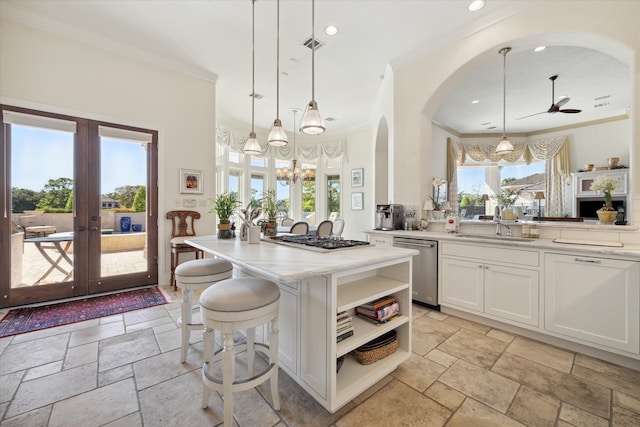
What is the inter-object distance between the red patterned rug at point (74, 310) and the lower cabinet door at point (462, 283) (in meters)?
3.37

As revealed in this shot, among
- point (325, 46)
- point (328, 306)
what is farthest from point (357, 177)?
point (328, 306)

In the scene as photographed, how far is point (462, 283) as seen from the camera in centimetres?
269

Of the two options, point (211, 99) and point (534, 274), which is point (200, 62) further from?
point (534, 274)

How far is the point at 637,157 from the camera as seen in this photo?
6.95ft

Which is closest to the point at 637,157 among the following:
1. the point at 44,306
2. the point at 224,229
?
the point at 224,229

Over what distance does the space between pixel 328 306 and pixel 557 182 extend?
7.95m

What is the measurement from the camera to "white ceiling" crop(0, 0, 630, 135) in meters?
2.78

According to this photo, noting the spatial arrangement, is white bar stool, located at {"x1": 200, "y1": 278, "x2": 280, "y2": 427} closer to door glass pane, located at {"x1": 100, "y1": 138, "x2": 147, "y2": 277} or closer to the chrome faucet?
the chrome faucet

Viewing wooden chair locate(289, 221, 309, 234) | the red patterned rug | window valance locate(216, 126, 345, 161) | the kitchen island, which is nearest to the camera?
the kitchen island

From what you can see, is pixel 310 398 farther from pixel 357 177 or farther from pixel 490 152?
pixel 490 152

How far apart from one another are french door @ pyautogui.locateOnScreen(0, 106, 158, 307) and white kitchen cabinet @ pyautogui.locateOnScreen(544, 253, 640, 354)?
473 cm

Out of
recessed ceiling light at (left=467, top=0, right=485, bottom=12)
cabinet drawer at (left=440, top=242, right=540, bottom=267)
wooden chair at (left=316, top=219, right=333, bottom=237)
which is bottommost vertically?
cabinet drawer at (left=440, top=242, right=540, bottom=267)

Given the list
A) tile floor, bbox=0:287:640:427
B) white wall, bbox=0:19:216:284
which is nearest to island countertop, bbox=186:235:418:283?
tile floor, bbox=0:287:640:427

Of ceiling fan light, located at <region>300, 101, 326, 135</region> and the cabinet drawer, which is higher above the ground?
ceiling fan light, located at <region>300, 101, 326, 135</region>
